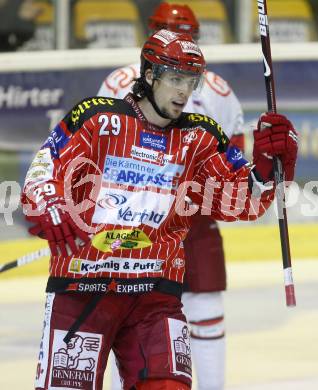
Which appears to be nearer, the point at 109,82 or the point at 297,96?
the point at 109,82

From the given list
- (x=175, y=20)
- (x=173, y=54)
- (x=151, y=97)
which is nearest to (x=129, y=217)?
(x=151, y=97)

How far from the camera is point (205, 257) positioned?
6.30 meters

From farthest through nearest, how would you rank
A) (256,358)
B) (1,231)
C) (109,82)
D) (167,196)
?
(1,231) → (256,358) → (109,82) → (167,196)

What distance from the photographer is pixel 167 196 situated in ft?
14.9

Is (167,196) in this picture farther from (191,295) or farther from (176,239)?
(191,295)

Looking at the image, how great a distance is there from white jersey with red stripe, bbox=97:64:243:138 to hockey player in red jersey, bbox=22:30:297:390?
1.61 m

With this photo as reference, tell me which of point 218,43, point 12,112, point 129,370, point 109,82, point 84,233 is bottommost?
point 129,370

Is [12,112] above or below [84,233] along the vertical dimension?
above

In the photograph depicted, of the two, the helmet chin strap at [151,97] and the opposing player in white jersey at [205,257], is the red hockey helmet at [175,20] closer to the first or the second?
the opposing player in white jersey at [205,257]

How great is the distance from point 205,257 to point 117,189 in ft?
5.99

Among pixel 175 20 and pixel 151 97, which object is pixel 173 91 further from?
pixel 175 20

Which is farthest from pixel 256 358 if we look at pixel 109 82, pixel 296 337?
pixel 109 82

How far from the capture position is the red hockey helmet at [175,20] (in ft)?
20.8

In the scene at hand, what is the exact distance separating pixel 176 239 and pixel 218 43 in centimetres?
547
